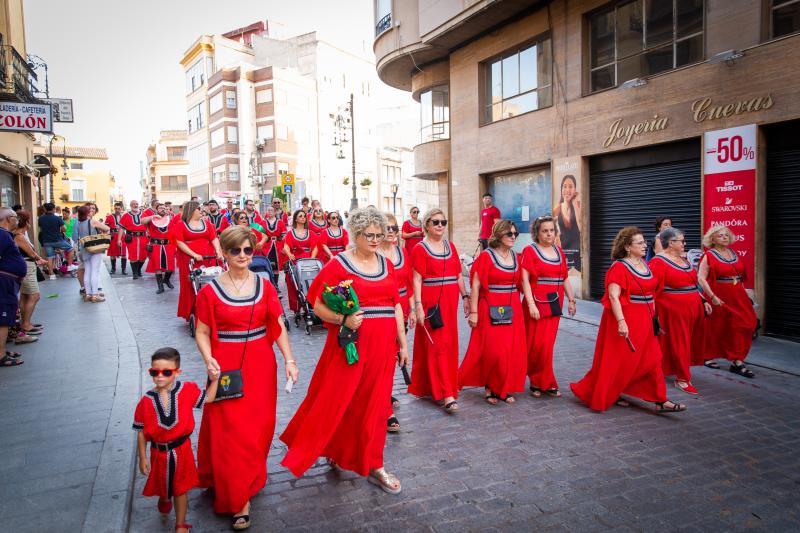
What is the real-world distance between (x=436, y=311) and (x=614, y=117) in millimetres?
8281

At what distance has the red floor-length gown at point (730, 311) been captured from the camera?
22.9 feet

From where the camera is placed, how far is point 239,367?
12.0ft

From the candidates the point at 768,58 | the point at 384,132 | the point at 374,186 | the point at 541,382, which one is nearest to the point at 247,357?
the point at 541,382

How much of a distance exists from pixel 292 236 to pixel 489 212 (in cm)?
632

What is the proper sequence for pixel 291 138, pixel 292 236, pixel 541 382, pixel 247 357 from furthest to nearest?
1. pixel 291 138
2. pixel 292 236
3. pixel 541 382
4. pixel 247 357

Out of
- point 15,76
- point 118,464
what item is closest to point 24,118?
point 118,464

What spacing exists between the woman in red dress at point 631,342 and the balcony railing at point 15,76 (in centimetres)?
1462

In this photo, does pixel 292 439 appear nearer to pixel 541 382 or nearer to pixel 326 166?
pixel 541 382

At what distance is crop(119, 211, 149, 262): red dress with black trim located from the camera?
1523 centimetres

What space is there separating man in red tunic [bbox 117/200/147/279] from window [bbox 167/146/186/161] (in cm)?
6866

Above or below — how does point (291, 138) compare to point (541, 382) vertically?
above

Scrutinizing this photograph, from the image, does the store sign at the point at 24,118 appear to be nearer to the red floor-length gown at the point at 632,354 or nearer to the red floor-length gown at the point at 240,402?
the red floor-length gown at the point at 240,402

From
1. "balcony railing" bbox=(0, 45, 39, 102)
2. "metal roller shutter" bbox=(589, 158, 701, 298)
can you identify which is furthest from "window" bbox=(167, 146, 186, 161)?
"metal roller shutter" bbox=(589, 158, 701, 298)

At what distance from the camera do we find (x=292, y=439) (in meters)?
4.20
